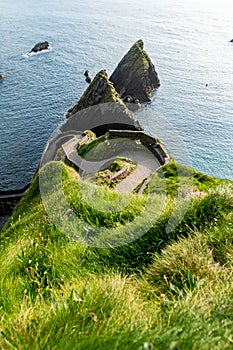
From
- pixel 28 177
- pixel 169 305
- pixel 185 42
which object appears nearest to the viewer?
pixel 169 305

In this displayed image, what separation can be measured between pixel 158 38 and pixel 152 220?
15315cm

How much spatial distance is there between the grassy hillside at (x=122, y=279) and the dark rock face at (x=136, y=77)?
84.3 m

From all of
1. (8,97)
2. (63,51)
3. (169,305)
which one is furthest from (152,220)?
(63,51)

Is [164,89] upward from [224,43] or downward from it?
downward

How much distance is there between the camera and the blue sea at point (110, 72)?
68.9 meters

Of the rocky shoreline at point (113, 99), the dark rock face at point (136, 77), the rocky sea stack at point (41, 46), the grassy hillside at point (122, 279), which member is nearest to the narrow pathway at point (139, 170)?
the rocky shoreline at point (113, 99)

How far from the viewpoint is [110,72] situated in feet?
348

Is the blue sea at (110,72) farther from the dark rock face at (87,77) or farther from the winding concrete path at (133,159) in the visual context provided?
the winding concrete path at (133,159)

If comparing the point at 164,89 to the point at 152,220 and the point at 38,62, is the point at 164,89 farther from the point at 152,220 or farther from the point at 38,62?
the point at 152,220

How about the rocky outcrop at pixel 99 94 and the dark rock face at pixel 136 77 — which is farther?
the dark rock face at pixel 136 77

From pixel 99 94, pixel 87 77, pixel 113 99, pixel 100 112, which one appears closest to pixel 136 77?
pixel 87 77

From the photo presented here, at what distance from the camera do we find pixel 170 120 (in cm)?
8381

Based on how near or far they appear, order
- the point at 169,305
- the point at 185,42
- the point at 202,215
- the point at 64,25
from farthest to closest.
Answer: the point at 64,25, the point at 185,42, the point at 202,215, the point at 169,305

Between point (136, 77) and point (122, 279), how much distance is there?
308ft
